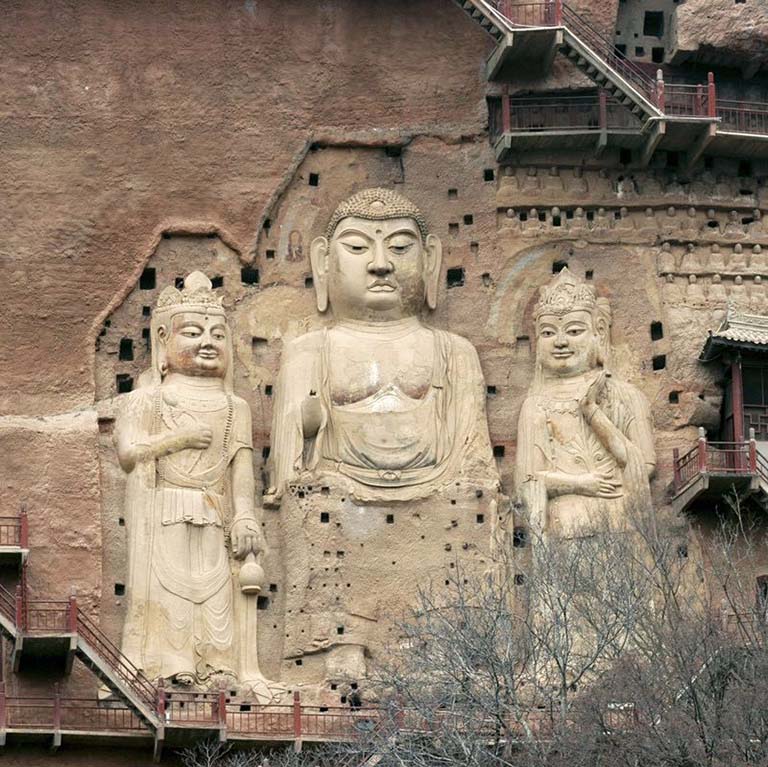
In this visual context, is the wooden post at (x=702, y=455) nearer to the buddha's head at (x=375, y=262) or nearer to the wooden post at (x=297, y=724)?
the buddha's head at (x=375, y=262)

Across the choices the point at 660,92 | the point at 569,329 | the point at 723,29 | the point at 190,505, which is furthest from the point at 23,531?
the point at 723,29

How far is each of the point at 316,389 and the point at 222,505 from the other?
182 cm

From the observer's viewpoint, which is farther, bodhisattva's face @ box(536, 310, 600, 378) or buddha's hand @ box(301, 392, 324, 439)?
bodhisattva's face @ box(536, 310, 600, 378)

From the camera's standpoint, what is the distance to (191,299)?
1709 inches

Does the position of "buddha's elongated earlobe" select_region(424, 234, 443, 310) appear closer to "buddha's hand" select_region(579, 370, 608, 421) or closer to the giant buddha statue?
the giant buddha statue

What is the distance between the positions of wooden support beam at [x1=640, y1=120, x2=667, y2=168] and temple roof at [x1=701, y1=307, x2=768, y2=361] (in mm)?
2161

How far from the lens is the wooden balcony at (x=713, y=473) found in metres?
42.2

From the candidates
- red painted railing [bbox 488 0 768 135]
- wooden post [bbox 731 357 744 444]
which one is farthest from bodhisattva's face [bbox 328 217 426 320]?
wooden post [bbox 731 357 744 444]

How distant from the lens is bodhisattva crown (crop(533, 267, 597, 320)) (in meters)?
43.8

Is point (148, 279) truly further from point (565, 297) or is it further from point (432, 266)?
point (565, 297)

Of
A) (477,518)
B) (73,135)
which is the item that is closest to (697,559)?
(477,518)

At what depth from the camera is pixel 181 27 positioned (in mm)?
44719

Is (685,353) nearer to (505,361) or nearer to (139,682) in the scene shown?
(505,361)

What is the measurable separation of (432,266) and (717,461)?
14.3ft
